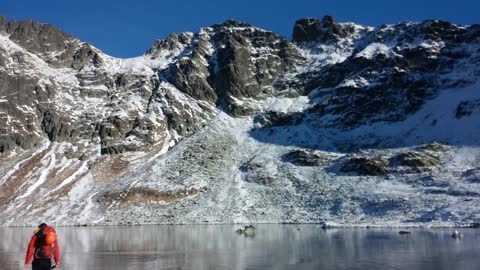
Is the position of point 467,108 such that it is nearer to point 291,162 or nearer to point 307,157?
point 307,157

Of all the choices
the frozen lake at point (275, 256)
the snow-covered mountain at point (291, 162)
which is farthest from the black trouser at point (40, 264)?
the snow-covered mountain at point (291, 162)

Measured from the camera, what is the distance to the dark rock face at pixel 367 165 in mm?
140375

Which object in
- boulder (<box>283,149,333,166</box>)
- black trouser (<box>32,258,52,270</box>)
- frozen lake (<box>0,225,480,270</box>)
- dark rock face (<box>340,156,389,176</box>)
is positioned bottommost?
frozen lake (<box>0,225,480,270</box>)

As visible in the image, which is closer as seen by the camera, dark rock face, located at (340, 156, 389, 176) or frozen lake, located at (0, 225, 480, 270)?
frozen lake, located at (0, 225, 480, 270)

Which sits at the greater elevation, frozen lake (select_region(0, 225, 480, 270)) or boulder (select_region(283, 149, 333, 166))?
boulder (select_region(283, 149, 333, 166))

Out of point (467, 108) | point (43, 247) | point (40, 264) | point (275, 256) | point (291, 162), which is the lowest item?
point (275, 256)

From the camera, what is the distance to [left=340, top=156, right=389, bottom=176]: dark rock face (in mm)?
140375

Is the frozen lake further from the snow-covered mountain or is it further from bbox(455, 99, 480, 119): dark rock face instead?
bbox(455, 99, 480, 119): dark rock face

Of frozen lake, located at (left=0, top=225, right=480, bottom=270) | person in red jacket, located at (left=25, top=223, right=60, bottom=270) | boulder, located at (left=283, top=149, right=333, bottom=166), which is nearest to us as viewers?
person in red jacket, located at (left=25, top=223, right=60, bottom=270)

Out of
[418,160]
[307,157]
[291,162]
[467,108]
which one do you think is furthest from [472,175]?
[291,162]

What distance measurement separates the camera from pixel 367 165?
142 metres

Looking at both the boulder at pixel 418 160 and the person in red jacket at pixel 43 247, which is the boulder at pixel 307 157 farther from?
the person in red jacket at pixel 43 247

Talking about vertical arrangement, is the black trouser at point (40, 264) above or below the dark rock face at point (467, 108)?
below

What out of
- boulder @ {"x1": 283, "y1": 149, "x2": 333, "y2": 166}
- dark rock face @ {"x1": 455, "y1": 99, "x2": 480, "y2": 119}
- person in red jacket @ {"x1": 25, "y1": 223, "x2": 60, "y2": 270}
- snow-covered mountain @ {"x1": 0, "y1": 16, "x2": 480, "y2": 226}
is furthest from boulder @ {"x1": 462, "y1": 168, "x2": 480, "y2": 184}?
person in red jacket @ {"x1": 25, "y1": 223, "x2": 60, "y2": 270}
